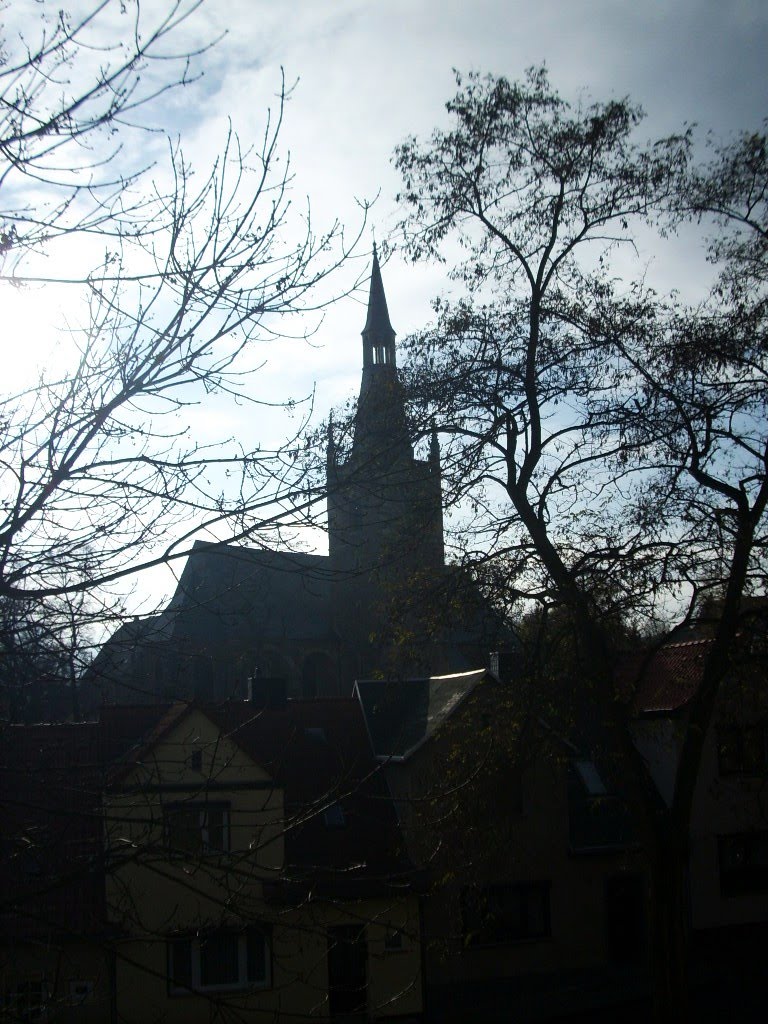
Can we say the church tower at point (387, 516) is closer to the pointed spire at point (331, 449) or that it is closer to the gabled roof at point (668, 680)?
the pointed spire at point (331, 449)

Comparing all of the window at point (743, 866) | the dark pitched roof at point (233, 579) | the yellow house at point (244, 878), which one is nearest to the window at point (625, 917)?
the window at point (743, 866)

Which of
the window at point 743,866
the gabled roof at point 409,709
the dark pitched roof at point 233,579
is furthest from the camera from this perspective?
the window at point 743,866

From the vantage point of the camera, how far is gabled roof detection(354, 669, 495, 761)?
956 inches

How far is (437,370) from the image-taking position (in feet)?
44.9

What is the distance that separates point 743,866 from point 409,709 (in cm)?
903

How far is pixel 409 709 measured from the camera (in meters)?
26.7

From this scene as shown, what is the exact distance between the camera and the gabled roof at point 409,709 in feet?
79.7

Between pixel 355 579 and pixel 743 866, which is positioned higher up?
pixel 355 579

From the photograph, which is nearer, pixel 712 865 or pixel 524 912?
pixel 524 912

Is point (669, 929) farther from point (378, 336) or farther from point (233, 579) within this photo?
point (378, 336)

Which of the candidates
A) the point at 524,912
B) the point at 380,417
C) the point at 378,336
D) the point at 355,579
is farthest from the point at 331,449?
the point at 378,336

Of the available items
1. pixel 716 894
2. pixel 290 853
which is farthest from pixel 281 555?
pixel 716 894

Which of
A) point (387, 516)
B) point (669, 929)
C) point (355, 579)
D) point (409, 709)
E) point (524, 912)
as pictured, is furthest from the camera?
point (409, 709)

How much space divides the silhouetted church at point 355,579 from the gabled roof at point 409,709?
273 inches
